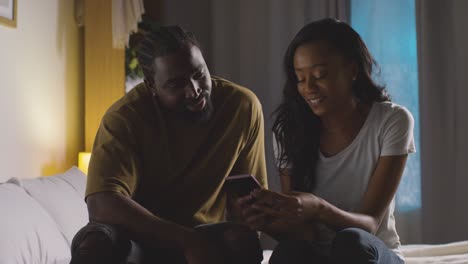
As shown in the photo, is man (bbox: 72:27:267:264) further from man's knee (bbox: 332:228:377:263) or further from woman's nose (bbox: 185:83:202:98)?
man's knee (bbox: 332:228:377:263)

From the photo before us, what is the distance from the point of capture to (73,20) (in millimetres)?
3553

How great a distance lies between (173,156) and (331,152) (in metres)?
0.42

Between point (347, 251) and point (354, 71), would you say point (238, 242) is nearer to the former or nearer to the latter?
point (347, 251)

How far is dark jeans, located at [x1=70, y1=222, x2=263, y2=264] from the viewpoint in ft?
4.89

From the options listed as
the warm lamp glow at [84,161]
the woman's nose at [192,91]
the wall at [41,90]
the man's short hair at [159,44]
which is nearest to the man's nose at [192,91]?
the woman's nose at [192,91]

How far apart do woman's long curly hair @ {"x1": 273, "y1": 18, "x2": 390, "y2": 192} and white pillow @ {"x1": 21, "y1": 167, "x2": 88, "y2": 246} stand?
93 centimetres

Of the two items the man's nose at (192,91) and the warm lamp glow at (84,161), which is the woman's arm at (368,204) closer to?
the man's nose at (192,91)

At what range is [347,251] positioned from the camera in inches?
57.7

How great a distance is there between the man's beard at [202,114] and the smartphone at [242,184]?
234 millimetres

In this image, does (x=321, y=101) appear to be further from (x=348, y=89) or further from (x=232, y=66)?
(x=232, y=66)

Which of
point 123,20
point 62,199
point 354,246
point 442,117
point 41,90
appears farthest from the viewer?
point 442,117

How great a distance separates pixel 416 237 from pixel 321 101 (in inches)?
89.6

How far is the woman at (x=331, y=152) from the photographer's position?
1.60m

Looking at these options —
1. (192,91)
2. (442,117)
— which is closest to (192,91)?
(192,91)
